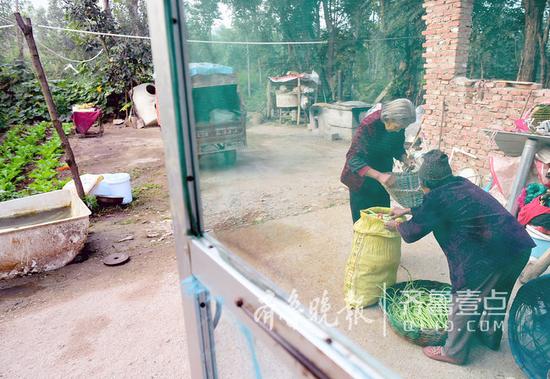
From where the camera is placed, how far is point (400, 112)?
1.24m

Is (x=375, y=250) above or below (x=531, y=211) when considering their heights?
below

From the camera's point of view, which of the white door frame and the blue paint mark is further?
the blue paint mark

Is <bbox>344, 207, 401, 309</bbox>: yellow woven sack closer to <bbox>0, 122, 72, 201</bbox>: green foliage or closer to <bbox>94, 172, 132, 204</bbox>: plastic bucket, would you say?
<bbox>94, 172, 132, 204</bbox>: plastic bucket

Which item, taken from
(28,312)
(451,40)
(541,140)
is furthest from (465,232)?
(28,312)

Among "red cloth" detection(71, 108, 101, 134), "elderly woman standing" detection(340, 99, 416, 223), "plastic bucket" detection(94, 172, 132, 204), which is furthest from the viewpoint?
"red cloth" detection(71, 108, 101, 134)

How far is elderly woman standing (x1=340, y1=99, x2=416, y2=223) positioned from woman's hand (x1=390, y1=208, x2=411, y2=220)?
8 cm

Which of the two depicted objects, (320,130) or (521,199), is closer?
(320,130)

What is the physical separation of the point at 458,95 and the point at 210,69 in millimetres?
760

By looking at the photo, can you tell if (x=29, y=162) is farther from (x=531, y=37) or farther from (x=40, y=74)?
(x=531, y=37)

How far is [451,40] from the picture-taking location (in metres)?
1.04

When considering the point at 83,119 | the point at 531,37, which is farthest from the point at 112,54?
the point at 531,37

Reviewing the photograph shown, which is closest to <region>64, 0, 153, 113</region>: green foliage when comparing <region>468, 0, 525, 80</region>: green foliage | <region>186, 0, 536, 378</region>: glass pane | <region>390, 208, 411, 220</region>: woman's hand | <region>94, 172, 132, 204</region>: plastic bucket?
<region>94, 172, 132, 204</region>: plastic bucket

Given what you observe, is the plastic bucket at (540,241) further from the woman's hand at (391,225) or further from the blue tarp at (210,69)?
the blue tarp at (210,69)

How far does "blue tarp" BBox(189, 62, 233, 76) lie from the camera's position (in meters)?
0.90
